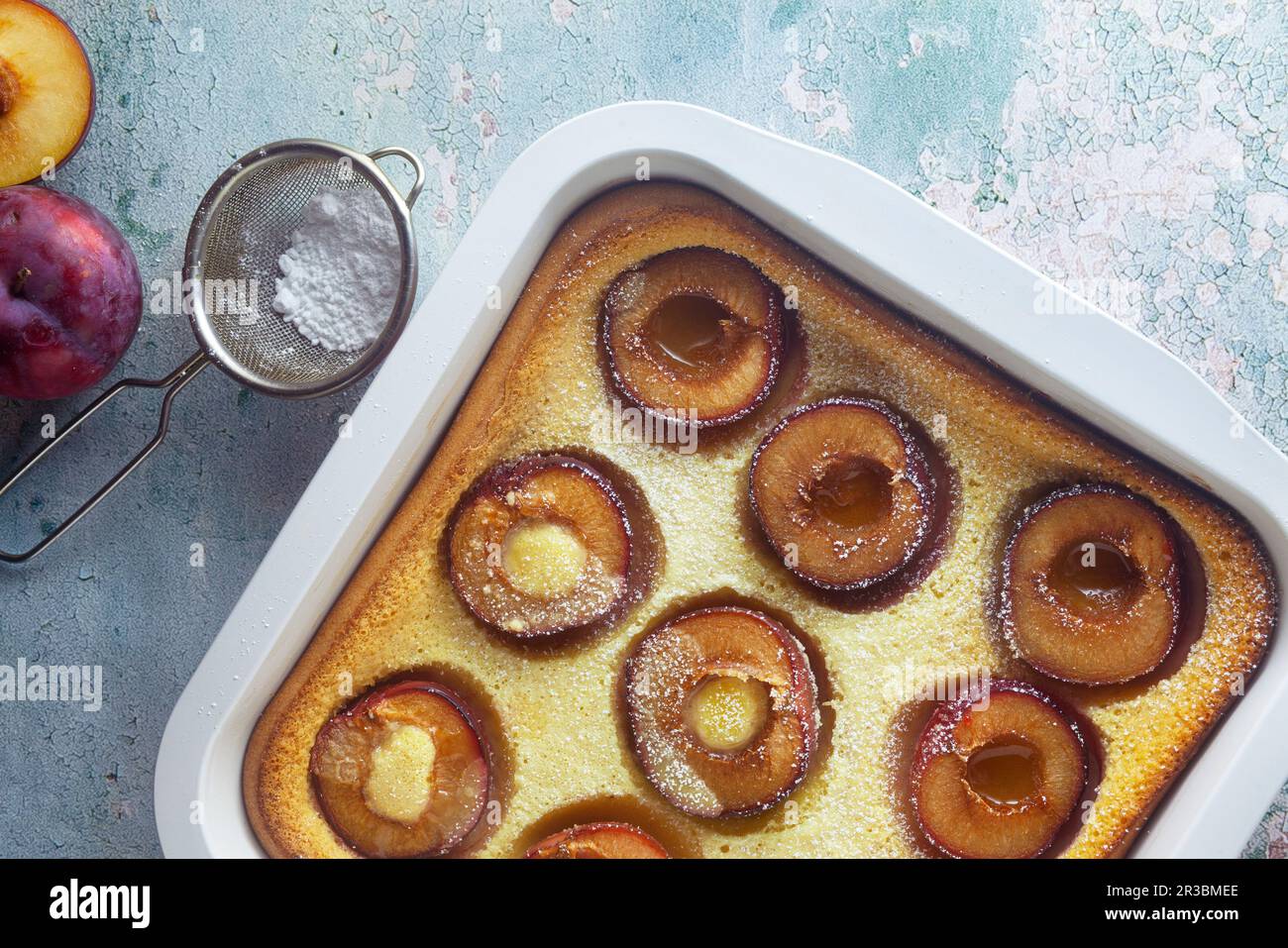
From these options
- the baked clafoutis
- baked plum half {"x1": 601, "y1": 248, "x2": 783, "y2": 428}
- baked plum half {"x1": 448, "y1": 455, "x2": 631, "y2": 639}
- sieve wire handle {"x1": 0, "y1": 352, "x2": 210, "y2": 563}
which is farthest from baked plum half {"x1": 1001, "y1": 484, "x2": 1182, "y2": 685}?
sieve wire handle {"x1": 0, "y1": 352, "x2": 210, "y2": 563}

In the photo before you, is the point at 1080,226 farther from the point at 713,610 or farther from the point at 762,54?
the point at 713,610

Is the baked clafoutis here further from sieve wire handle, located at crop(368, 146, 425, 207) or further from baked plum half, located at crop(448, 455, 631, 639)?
sieve wire handle, located at crop(368, 146, 425, 207)

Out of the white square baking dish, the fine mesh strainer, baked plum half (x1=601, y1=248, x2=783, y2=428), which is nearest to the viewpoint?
the white square baking dish

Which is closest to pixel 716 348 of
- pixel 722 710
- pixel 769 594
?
pixel 769 594

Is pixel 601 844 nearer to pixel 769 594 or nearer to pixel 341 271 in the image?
pixel 769 594
